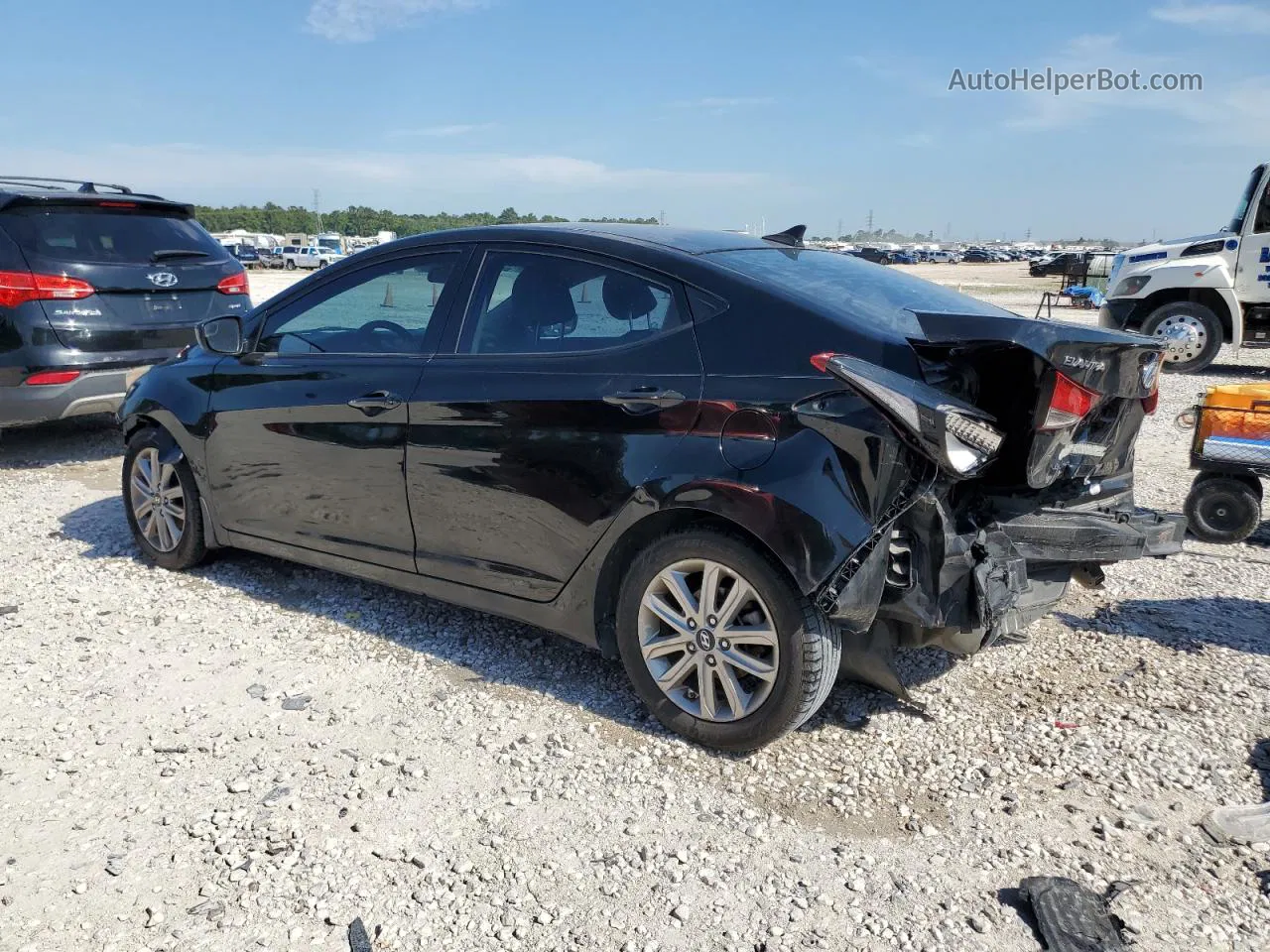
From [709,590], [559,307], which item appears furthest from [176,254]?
[709,590]

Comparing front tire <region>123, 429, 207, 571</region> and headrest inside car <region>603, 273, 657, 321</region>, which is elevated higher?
headrest inside car <region>603, 273, 657, 321</region>

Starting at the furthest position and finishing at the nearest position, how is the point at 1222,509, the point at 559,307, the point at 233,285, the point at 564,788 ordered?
the point at 233,285
the point at 1222,509
the point at 559,307
the point at 564,788

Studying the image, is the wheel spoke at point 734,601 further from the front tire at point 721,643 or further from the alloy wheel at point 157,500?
the alloy wheel at point 157,500

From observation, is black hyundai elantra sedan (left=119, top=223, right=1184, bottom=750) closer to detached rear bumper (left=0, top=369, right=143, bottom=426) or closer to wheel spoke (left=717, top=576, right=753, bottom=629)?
wheel spoke (left=717, top=576, right=753, bottom=629)

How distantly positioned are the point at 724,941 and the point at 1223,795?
171 centimetres

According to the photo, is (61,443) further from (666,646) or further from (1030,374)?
(1030,374)

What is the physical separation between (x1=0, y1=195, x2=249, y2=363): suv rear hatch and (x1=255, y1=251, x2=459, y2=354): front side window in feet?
10.7

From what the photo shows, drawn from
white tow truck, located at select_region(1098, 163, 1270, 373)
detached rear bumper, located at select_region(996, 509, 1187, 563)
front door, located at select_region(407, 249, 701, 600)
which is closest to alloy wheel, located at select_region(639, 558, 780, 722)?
front door, located at select_region(407, 249, 701, 600)

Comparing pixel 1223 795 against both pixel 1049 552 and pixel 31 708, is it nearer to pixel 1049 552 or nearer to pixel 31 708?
pixel 1049 552

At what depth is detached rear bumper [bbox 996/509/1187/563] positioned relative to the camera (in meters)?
3.21

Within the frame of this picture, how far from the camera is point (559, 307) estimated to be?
3699 mm

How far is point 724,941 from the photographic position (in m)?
2.45

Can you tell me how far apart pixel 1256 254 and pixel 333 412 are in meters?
12.0

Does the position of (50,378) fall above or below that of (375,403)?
below
